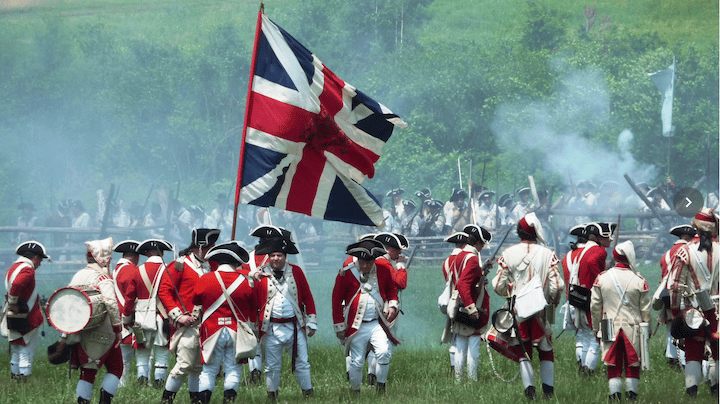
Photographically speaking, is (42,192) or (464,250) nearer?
(464,250)

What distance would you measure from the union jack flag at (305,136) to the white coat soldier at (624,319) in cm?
231

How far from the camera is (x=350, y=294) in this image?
9430mm

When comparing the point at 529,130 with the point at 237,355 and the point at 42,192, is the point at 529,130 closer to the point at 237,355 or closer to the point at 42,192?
the point at 42,192

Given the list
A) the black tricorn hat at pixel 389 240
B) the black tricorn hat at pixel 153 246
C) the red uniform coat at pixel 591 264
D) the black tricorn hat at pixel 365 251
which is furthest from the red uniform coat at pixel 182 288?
the red uniform coat at pixel 591 264

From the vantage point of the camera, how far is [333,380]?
10445 mm

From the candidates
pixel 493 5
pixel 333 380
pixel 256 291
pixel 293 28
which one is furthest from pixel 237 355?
pixel 493 5

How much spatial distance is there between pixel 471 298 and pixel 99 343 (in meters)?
3.47

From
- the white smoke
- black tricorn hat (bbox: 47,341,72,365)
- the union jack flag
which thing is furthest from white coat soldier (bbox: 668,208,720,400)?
the white smoke

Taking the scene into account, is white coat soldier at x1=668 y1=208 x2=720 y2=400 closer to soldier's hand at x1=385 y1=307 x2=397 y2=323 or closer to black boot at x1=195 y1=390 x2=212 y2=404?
soldier's hand at x1=385 y1=307 x2=397 y2=323

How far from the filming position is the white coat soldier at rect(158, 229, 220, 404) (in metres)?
8.44

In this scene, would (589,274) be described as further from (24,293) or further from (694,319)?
(24,293)

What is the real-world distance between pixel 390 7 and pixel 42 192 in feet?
58.5

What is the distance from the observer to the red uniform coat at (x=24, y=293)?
10.6 metres

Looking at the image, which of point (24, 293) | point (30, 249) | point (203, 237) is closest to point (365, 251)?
point (203, 237)
